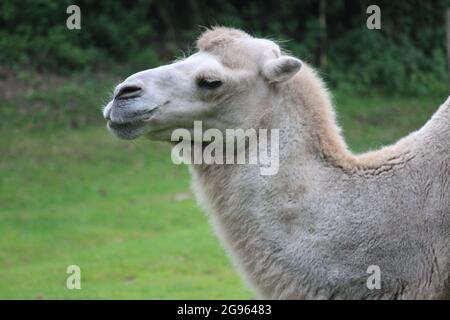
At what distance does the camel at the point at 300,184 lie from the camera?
17.4 feet

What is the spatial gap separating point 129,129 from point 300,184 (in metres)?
1.05

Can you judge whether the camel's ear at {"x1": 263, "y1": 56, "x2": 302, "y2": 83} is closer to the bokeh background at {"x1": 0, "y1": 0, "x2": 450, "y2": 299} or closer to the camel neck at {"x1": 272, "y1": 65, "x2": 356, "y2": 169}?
the camel neck at {"x1": 272, "y1": 65, "x2": 356, "y2": 169}

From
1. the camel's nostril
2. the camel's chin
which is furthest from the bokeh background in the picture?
the camel's nostril

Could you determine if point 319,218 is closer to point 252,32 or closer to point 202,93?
point 202,93

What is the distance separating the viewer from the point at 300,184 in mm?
5410

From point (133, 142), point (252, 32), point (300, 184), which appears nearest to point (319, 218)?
point (300, 184)

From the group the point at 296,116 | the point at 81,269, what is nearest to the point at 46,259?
the point at 81,269

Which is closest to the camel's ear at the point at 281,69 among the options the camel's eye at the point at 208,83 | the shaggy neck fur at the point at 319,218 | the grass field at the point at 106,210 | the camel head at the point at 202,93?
the camel head at the point at 202,93

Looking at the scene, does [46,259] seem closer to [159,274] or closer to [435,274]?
[159,274]

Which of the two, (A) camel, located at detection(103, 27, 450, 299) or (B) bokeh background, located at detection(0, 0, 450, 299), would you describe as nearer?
(A) camel, located at detection(103, 27, 450, 299)

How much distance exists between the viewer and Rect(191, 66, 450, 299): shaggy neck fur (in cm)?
531

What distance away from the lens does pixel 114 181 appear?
16172mm

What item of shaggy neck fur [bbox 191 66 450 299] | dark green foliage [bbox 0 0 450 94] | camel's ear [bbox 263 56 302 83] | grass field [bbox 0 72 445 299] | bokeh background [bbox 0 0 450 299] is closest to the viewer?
shaggy neck fur [bbox 191 66 450 299]

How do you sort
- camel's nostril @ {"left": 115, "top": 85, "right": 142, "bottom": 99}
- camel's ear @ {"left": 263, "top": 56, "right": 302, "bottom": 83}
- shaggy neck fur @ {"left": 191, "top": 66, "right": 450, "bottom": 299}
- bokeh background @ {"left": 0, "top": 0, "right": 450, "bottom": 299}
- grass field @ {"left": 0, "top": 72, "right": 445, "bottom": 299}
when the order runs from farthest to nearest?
bokeh background @ {"left": 0, "top": 0, "right": 450, "bottom": 299} → grass field @ {"left": 0, "top": 72, "right": 445, "bottom": 299} → camel's ear @ {"left": 263, "top": 56, "right": 302, "bottom": 83} → camel's nostril @ {"left": 115, "top": 85, "right": 142, "bottom": 99} → shaggy neck fur @ {"left": 191, "top": 66, "right": 450, "bottom": 299}
